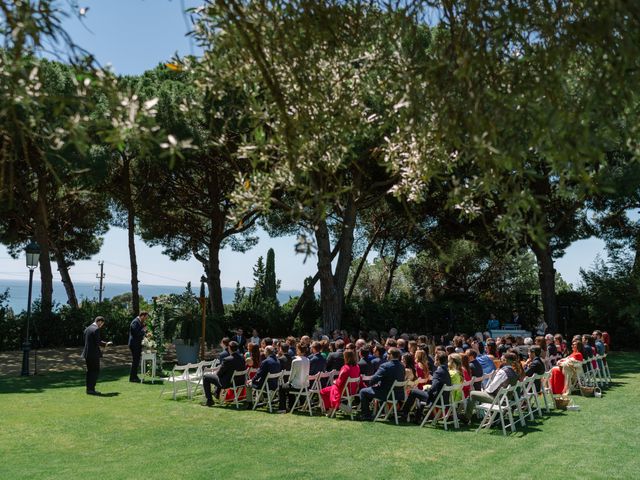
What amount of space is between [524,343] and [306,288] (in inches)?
469

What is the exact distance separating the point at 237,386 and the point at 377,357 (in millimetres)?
2484

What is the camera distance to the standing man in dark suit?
1546 centimetres

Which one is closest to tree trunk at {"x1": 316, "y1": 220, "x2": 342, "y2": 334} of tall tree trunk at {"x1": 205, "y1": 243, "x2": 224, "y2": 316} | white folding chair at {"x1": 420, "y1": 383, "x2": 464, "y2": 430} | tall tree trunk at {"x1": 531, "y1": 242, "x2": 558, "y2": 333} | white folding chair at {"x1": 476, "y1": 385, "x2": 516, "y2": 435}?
tall tree trunk at {"x1": 205, "y1": 243, "x2": 224, "y2": 316}

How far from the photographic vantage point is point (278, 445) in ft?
28.9

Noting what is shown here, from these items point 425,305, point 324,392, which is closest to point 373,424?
point 324,392

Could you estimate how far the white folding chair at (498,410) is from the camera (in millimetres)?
9492

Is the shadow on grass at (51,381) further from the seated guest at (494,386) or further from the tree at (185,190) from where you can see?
the seated guest at (494,386)

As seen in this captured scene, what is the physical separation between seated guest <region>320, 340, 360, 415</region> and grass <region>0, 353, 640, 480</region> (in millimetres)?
431

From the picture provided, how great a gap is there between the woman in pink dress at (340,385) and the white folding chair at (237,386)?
5.00ft

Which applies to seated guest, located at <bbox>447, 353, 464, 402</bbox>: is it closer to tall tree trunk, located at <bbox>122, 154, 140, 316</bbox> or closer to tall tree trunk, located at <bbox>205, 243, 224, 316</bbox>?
tall tree trunk, located at <bbox>122, 154, 140, 316</bbox>

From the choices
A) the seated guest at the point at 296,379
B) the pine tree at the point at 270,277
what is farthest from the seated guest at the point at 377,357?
the pine tree at the point at 270,277

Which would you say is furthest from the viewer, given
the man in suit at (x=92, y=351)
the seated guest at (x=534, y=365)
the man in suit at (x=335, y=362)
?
the man in suit at (x=92, y=351)

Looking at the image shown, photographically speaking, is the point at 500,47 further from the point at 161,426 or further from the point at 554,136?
the point at 161,426

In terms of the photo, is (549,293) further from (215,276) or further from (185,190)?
(185,190)
